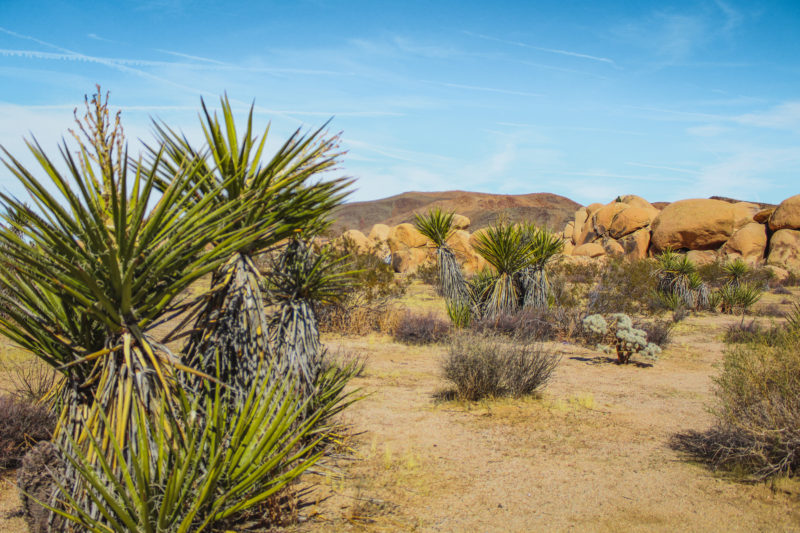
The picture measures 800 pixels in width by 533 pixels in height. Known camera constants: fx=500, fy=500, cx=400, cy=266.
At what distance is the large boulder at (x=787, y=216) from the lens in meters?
25.3

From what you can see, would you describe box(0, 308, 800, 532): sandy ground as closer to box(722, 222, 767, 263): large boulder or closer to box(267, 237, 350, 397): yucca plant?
box(267, 237, 350, 397): yucca plant

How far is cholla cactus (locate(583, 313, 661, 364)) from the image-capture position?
9094mm

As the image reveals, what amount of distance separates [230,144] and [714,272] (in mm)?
21870

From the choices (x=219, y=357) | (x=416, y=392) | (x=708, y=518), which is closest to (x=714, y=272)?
(x=416, y=392)

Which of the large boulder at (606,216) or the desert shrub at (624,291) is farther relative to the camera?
the large boulder at (606,216)

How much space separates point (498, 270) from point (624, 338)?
3.32 m

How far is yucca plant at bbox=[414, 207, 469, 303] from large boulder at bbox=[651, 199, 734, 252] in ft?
67.6

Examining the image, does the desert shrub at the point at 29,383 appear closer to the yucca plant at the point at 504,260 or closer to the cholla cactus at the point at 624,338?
the yucca plant at the point at 504,260

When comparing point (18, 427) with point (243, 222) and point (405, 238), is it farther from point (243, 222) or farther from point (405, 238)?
point (405, 238)

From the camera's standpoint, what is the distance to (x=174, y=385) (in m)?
2.62

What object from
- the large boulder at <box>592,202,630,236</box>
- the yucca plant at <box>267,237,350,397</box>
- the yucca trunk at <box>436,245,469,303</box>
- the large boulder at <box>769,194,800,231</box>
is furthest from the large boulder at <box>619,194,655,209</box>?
the yucca plant at <box>267,237,350,397</box>

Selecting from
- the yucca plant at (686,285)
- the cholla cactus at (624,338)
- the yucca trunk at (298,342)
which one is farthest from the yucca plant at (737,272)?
the yucca trunk at (298,342)

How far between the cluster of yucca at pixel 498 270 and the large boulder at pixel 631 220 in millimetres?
22844

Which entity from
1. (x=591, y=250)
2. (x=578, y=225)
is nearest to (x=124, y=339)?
(x=591, y=250)
